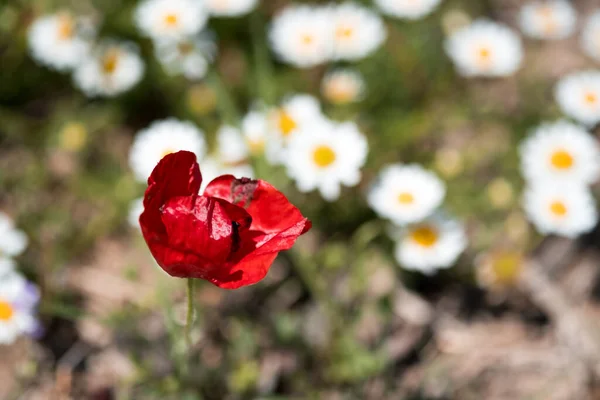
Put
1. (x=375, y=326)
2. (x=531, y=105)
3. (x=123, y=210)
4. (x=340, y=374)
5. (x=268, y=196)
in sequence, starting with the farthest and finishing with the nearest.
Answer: (x=531, y=105)
(x=123, y=210)
(x=375, y=326)
(x=340, y=374)
(x=268, y=196)

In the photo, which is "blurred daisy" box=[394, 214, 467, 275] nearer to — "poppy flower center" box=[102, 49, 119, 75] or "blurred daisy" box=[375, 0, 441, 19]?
"blurred daisy" box=[375, 0, 441, 19]

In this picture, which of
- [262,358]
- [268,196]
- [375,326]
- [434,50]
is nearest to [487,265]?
[375,326]

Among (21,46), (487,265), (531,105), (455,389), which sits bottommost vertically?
(455,389)

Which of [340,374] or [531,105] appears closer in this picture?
[340,374]

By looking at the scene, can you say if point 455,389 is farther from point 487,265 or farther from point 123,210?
point 123,210

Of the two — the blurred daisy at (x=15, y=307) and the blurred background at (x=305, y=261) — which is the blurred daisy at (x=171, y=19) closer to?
the blurred background at (x=305, y=261)

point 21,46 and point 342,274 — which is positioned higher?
point 21,46

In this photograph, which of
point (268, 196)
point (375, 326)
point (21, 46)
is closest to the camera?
point (268, 196)

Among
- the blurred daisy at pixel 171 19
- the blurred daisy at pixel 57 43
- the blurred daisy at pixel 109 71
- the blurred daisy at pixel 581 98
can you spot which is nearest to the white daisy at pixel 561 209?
the blurred daisy at pixel 581 98

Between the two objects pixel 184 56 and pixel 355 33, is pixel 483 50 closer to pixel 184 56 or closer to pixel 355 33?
pixel 355 33
